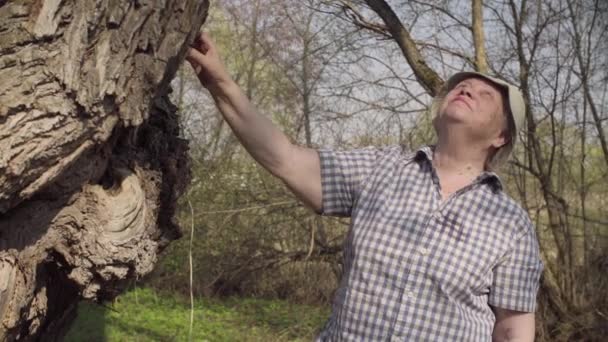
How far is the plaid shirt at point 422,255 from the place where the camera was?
2.48 metres

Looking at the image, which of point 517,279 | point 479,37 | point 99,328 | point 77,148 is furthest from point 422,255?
point 479,37

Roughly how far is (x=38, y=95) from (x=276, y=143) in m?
0.95

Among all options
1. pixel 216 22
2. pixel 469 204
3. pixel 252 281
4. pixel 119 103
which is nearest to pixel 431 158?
pixel 469 204

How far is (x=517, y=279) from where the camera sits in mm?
2588

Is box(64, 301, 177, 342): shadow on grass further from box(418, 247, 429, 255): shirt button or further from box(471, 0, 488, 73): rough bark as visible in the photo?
box(418, 247, 429, 255): shirt button

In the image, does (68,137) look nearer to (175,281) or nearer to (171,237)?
(171,237)

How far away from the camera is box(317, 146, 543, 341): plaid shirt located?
248 centimetres

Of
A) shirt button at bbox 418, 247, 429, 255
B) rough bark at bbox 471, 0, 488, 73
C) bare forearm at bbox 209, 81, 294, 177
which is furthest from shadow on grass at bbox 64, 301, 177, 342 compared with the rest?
shirt button at bbox 418, 247, 429, 255

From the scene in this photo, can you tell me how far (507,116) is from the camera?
9.14 feet

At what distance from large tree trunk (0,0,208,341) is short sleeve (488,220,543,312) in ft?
3.88

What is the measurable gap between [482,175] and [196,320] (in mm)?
6530

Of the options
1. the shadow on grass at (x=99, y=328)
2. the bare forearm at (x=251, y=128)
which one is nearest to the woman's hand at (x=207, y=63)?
the bare forearm at (x=251, y=128)

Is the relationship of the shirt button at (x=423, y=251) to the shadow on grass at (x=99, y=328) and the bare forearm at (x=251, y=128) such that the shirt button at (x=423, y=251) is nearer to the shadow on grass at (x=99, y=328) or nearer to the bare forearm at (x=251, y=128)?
the bare forearm at (x=251, y=128)

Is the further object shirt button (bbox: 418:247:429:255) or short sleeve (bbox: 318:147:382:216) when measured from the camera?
short sleeve (bbox: 318:147:382:216)
